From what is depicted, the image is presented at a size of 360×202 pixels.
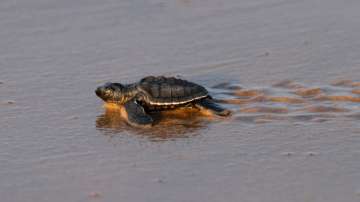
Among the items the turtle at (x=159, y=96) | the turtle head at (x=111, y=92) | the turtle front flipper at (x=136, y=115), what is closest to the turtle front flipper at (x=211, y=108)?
the turtle at (x=159, y=96)

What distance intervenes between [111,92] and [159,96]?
15.2 inches

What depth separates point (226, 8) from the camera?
858cm

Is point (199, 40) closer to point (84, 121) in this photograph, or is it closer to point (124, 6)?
point (124, 6)

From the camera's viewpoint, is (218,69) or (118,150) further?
(218,69)

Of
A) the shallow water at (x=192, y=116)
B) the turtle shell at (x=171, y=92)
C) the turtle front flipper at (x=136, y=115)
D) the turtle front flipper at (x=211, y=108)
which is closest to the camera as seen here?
the shallow water at (x=192, y=116)

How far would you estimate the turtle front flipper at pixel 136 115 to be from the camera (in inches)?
225

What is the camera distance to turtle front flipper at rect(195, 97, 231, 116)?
5.82 metres

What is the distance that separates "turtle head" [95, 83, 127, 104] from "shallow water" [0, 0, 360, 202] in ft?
0.46

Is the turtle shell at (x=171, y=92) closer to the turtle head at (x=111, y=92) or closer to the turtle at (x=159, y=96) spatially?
the turtle at (x=159, y=96)

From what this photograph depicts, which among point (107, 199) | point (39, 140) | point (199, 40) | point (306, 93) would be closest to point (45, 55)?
point (199, 40)

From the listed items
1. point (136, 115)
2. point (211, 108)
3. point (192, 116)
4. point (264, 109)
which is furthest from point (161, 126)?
point (264, 109)

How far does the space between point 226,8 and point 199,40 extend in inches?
42.4

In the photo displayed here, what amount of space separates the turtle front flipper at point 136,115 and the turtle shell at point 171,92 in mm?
121

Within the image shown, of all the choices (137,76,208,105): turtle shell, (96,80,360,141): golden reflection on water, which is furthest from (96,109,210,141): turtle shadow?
(137,76,208,105): turtle shell
